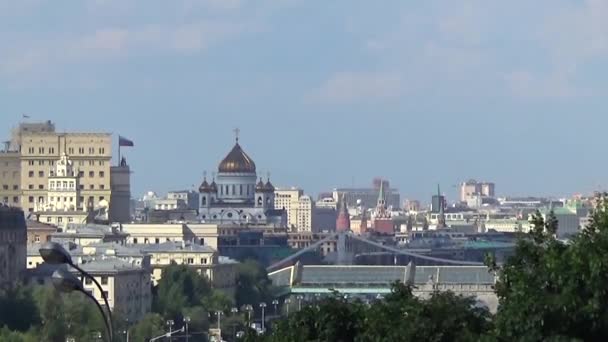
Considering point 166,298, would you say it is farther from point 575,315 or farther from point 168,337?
point 575,315

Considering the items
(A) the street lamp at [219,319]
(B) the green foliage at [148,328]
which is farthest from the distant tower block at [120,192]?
(B) the green foliage at [148,328]

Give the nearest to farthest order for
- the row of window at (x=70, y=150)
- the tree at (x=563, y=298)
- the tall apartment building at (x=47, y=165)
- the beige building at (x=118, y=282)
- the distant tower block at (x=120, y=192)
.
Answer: the tree at (x=563, y=298) → the beige building at (x=118, y=282) → the tall apartment building at (x=47, y=165) → the row of window at (x=70, y=150) → the distant tower block at (x=120, y=192)

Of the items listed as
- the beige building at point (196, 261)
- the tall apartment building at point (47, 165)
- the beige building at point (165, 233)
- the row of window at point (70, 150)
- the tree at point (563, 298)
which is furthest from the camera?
the row of window at point (70, 150)

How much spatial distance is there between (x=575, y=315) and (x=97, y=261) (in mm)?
85156

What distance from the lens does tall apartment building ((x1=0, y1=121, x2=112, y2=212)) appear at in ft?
582

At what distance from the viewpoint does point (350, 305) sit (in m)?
50.8

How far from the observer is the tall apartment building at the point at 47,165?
178m

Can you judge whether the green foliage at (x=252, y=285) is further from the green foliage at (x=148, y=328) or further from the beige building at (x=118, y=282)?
the green foliage at (x=148, y=328)

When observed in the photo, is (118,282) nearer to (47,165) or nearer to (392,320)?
(47,165)

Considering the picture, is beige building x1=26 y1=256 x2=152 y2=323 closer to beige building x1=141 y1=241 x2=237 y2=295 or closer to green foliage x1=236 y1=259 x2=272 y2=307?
green foliage x1=236 y1=259 x2=272 y2=307

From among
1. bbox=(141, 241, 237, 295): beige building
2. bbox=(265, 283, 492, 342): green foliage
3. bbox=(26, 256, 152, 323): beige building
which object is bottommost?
bbox=(265, 283, 492, 342): green foliage

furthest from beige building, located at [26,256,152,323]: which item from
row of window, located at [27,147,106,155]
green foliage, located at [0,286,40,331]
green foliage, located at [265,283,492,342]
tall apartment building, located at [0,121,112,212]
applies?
green foliage, located at [265,283,492,342]

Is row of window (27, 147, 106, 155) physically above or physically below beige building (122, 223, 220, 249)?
Answer: above

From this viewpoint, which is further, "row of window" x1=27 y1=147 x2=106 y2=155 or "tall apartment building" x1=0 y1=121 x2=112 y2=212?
"row of window" x1=27 y1=147 x2=106 y2=155
